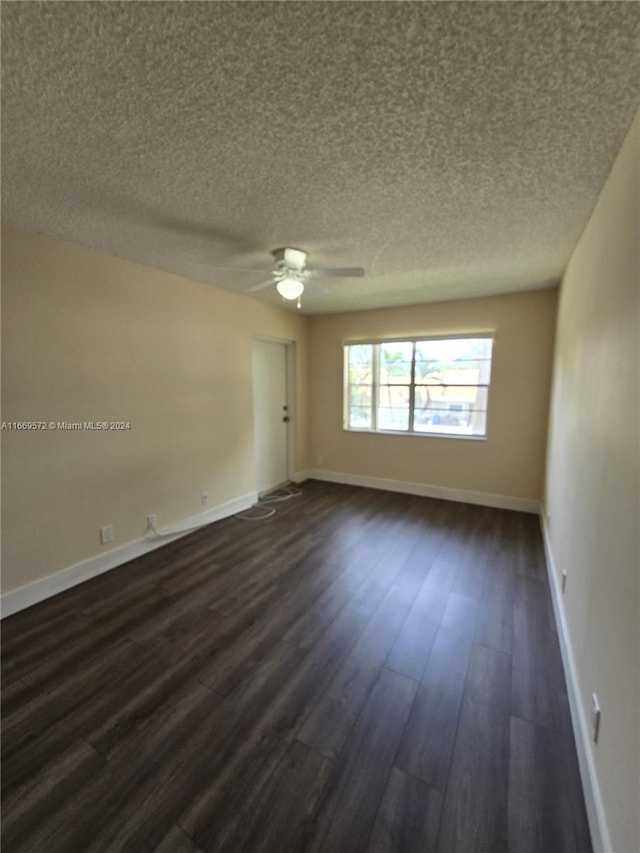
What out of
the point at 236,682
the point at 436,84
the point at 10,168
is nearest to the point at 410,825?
the point at 236,682

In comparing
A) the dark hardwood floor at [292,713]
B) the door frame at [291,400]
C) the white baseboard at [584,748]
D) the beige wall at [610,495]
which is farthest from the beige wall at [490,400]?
the white baseboard at [584,748]

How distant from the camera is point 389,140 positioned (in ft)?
4.45

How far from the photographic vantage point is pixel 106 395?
268 centimetres

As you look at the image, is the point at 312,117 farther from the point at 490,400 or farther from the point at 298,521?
the point at 490,400

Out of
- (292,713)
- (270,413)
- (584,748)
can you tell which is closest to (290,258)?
(270,413)

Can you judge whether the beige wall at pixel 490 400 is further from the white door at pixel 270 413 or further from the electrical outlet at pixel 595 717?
the electrical outlet at pixel 595 717

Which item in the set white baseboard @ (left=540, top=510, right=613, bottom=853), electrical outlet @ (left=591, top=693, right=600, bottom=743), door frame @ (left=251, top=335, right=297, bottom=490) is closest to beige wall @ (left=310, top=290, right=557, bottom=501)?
door frame @ (left=251, top=335, right=297, bottom=490)

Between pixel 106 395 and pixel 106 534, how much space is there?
3.66ft

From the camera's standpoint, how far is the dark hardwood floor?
1.15 metres

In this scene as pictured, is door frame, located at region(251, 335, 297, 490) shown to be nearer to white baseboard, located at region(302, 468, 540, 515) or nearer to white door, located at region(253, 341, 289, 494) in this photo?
white door, located at region(253, 341, 289, 494)

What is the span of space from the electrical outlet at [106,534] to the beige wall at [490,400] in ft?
10.2

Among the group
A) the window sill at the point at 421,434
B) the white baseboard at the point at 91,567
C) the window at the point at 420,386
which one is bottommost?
the white baseboard at the point at 91,567

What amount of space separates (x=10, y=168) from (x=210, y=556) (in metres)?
2.76

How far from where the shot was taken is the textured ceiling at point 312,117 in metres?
0.90
